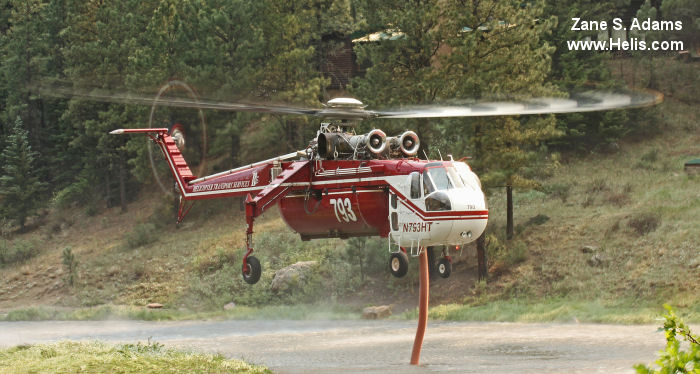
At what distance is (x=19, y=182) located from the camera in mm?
62969

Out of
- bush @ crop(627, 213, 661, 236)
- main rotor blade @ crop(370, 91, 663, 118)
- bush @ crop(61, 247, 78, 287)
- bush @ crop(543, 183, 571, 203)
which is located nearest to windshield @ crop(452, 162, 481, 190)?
main rotor blade @ crop(370, 91, 663, 118)

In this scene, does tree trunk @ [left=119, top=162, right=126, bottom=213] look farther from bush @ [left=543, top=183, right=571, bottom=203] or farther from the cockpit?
the cockpit

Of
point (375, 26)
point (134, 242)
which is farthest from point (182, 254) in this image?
point (375, 26)

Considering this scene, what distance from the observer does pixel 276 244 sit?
46.2 metres

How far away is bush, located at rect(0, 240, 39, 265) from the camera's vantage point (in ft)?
188

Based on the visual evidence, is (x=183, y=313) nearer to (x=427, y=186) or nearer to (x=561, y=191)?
(x=561, y=191)

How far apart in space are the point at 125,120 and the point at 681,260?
3761 centimetres

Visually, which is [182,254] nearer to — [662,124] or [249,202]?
[249,202]

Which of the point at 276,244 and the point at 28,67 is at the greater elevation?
the point at 28,67

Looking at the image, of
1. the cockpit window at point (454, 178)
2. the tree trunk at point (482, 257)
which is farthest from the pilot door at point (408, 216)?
the tree trunk at point (482, 257)

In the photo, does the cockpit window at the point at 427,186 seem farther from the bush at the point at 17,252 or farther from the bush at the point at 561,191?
the bush at the point at 17,252

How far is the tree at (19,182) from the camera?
62.0 m

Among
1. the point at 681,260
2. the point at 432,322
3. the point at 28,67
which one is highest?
the point at 28,67

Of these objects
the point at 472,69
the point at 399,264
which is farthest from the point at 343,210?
the point at 472,69
